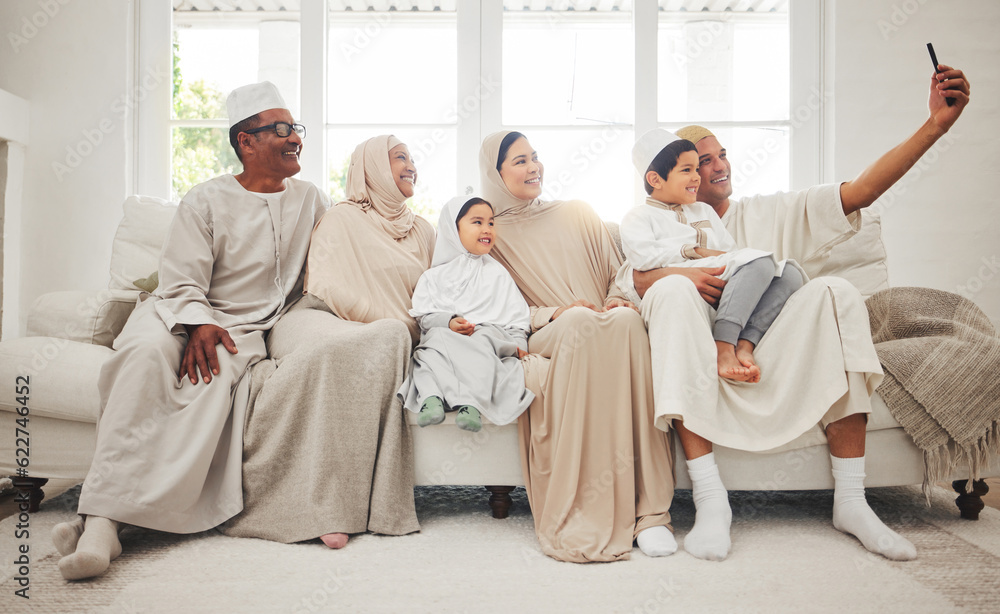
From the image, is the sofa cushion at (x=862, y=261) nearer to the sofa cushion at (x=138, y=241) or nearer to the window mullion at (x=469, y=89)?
the window mullion at (x=469, y=89)

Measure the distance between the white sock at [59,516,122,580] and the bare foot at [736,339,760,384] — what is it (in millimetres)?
1647

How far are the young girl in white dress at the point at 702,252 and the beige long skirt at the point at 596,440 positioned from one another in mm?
253

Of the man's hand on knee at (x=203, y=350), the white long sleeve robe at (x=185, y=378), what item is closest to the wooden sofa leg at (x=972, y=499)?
the white long sleeve robe at (x=185, y=378)

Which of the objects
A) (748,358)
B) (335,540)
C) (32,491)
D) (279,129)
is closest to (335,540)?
(335,540)

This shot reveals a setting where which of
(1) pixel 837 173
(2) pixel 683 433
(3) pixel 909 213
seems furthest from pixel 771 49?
(2) pixel 683 433

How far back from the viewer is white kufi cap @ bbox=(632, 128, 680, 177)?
2.31m

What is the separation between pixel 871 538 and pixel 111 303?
2426mm

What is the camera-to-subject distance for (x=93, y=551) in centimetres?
146

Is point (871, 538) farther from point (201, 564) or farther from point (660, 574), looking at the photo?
point (201, 564)

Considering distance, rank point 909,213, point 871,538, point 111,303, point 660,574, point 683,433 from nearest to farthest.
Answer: point 660,574 < point 871,538 < point 683,433 < point 111,303 < point 909,213

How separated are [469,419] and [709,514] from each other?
2.20 ft

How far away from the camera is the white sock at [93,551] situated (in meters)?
1.42

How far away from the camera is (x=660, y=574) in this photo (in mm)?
1498

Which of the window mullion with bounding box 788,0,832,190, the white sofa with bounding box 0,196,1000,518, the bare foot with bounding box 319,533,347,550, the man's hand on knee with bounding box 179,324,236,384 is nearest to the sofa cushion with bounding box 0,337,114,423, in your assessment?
the white sofa with bounding box 0,196,1000,518
